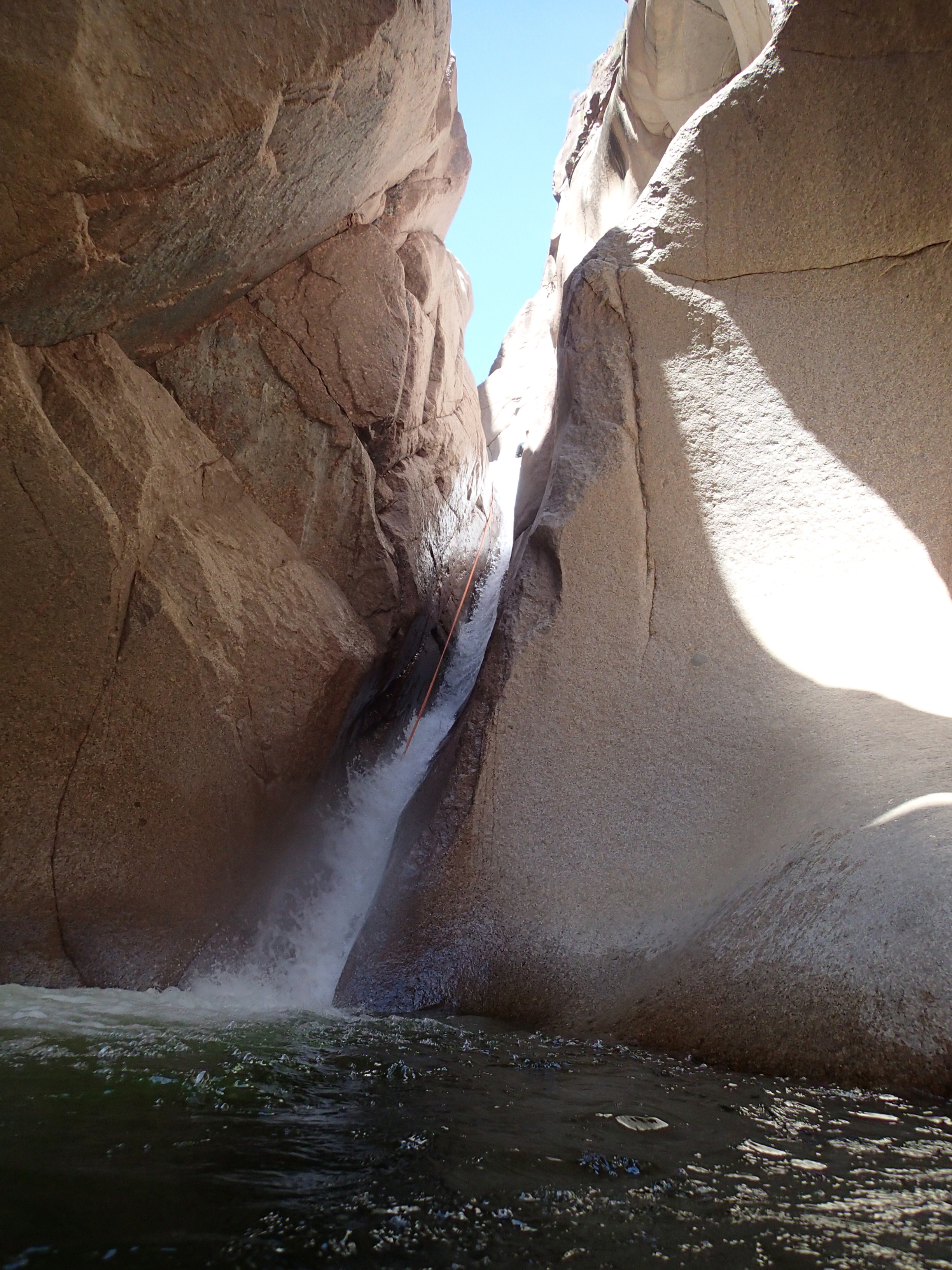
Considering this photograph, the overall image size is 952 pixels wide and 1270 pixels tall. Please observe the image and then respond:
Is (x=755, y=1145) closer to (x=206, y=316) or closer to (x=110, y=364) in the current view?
(x=110, y=364)

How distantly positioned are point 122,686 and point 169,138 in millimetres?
2570

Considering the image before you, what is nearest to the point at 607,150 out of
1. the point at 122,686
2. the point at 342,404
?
the point at 342,404

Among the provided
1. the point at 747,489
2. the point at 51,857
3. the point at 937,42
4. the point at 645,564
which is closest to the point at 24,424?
the point at 51,857

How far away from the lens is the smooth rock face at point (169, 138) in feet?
11.4

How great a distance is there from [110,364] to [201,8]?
1.73m

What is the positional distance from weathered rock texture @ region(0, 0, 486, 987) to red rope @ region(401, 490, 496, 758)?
105 cm

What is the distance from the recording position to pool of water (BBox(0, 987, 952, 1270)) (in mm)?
1313

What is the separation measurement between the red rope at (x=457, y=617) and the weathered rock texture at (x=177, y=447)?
1054 mm

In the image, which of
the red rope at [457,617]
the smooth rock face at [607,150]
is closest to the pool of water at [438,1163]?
the red rope at [457,617]

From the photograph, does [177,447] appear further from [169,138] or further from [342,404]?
[169,138]

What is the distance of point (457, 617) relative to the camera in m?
8.59

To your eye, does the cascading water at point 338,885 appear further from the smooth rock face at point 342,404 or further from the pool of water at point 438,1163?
the pool of water at point 438,1163

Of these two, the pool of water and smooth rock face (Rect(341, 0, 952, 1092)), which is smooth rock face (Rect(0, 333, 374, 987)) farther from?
the pool of water

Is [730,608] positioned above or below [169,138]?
below
